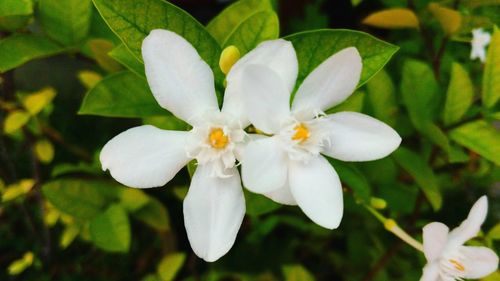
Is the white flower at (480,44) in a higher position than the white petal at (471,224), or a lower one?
higher

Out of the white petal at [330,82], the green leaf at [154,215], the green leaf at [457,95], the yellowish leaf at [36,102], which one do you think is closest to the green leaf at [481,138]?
the green leaf at [457,95]

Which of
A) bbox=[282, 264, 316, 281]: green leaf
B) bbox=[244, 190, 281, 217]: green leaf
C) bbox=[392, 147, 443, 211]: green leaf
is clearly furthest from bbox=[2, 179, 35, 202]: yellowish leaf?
bbox=[392, 147, 443, 211]: green leaf

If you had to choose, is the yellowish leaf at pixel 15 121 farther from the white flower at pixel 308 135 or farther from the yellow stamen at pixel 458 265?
the yellow stamen at pixel 458 265

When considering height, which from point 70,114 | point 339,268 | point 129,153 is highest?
point 129,153

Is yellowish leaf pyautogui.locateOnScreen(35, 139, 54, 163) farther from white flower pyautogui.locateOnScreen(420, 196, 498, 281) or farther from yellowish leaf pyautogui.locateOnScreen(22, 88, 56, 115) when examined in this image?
white flower pyautogui.locateOnScreen(420, 196, 498, 281)

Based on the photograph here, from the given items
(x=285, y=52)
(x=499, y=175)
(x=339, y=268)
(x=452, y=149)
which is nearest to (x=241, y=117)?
(x=285, y=52)

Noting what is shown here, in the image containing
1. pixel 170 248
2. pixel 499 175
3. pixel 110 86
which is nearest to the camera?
pixel 110 86

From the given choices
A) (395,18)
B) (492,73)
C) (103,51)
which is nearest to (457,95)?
(492,73)

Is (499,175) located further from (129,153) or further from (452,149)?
(129,153)
